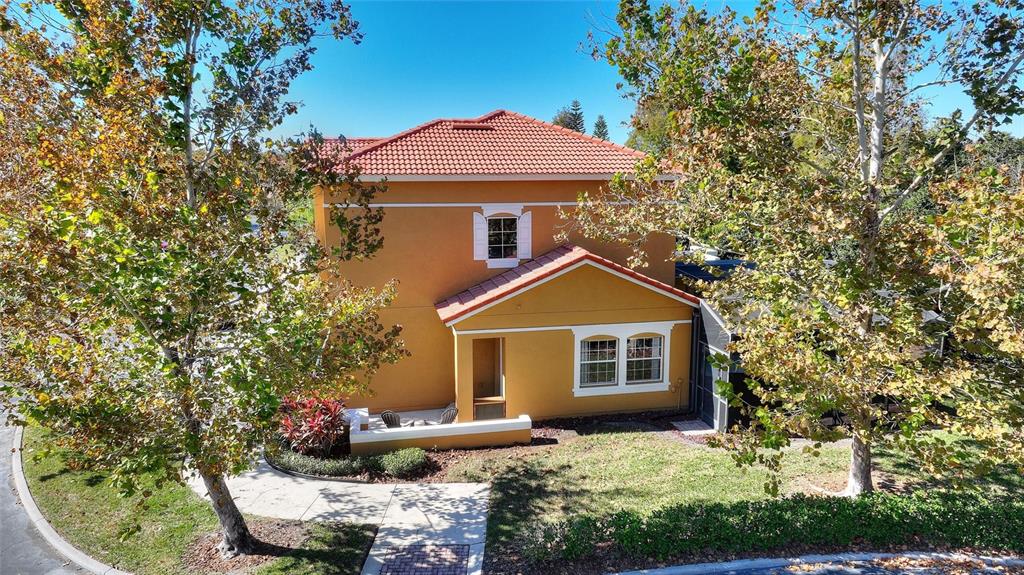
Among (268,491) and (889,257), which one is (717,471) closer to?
(889,257)

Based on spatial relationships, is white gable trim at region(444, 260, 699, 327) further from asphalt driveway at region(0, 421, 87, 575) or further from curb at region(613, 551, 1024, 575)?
asphalt driveway at region(0, 421, 87, 575)

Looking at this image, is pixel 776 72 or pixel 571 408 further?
pixel 571 408

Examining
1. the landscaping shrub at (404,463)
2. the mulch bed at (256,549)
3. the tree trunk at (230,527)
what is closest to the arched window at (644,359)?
the landscaping shrub at (404,463)

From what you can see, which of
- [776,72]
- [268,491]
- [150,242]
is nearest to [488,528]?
[268,491]

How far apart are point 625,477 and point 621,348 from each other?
15.1ft

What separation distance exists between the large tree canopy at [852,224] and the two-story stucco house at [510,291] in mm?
4808

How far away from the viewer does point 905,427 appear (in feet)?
22.3

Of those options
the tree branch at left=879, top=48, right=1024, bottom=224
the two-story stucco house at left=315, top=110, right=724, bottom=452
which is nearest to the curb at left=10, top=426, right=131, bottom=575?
the two-story stucco house at left=315, top=110, right=724, bottom=452

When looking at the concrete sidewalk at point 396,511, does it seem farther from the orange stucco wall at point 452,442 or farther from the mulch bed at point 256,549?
the orange stucco wall at point 452,442

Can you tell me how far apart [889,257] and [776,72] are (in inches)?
147

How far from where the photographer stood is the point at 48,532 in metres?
9.31

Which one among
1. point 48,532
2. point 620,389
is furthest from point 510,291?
point 48,532

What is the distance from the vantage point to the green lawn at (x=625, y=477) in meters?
9.96

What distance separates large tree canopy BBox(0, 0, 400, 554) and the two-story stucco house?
6291 mm
